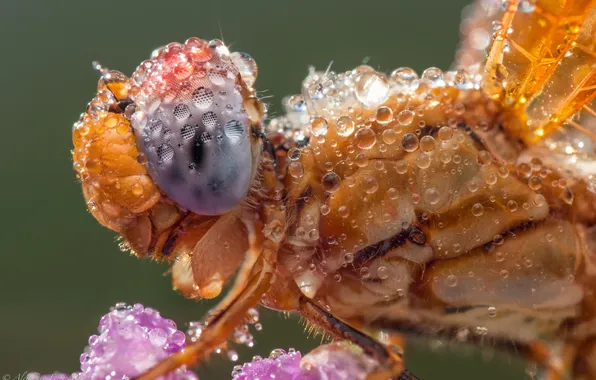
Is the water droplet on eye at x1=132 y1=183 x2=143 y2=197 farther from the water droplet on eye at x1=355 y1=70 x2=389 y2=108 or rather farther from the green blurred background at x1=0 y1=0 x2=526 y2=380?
the green blurred background at x1=0 y1=0 x2=526 y2=380

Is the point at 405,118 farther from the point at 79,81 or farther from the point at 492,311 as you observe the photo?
the point at 79,81

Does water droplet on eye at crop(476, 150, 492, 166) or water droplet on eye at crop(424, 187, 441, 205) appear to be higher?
water droplet on eye at crop(476, 150, 492, 166)

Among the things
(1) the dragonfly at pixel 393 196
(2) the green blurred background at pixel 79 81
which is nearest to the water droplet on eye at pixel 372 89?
(1) the dragonfly at pixel 393 196

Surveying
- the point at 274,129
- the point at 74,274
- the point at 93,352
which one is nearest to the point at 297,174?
the point at 274,129

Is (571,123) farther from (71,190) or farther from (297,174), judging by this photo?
(71,190)

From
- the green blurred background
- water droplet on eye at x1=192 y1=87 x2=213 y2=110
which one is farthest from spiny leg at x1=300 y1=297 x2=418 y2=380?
the green blurred background

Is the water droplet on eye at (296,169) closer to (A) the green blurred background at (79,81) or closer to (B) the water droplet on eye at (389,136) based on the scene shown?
(B) the water droplet on eye at (389,136)
